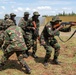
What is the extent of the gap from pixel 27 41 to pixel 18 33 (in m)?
2.36

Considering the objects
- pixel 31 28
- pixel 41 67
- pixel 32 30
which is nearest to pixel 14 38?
pixel 41 67

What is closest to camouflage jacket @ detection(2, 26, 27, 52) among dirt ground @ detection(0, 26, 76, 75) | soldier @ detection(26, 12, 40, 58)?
dirt ground @ detection(0, 26, 76, 75)

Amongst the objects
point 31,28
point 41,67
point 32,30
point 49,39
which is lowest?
point 41,67

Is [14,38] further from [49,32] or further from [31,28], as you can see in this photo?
[31,28]

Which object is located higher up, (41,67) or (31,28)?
(31,28)

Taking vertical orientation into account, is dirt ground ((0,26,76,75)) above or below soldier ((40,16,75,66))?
below

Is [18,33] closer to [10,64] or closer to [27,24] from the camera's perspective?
[10,64]

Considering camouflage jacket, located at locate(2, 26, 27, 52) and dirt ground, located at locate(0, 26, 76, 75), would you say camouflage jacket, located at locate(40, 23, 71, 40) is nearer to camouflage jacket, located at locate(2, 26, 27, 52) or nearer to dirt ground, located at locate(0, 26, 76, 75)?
dirt ground, located at locate(0, 26, 76, 75)

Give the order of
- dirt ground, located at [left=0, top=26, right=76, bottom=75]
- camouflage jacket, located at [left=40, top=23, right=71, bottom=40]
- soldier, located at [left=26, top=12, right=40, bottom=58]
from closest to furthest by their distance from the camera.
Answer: dirt ground, located at [left=0, top=26, right=76, bottom=75] → camouflage jacket, located at [left=40, top=23, right=71, bottom=40] → soldier, located at [left=26, top=12, right=40, bottom=58]

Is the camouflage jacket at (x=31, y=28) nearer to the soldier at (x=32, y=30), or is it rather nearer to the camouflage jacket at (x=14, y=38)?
the soldier at (x=32, y=30)

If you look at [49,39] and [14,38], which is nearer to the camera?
[14,38]

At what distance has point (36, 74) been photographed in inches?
301

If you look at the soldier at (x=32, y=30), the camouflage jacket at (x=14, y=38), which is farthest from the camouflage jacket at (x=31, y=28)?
the camouflage jacket at (x=14, y=38)

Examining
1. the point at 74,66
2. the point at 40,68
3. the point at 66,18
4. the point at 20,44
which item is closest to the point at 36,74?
the point at 40,68
